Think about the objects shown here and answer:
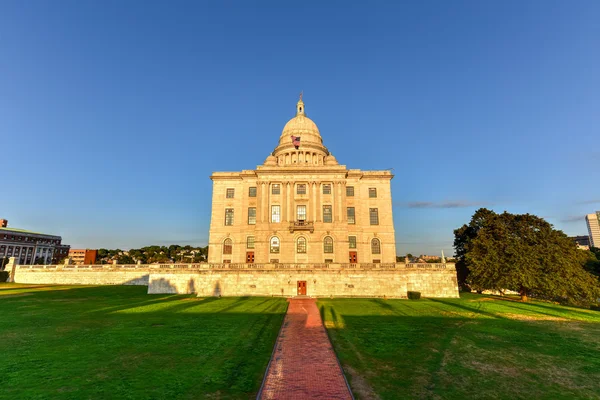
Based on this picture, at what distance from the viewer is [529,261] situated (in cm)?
3344

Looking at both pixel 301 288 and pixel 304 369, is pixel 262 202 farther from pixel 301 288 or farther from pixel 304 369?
pixel 304 369

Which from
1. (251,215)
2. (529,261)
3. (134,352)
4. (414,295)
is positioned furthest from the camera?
(251,215)

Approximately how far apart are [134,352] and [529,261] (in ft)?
130

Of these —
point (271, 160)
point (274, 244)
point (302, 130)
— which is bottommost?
point (274, 244)

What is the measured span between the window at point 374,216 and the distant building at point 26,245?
106409 mm

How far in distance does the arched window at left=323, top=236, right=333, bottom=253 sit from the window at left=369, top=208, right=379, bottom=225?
8.66 metres

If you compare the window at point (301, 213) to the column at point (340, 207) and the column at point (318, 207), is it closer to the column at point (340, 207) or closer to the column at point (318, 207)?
the column at point (318, 207)

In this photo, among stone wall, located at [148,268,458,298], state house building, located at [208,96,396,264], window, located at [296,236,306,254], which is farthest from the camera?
window, located at [296,236,306,254]

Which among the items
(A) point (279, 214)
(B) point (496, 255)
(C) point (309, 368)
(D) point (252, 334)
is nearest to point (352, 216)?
(A) point (279, 214)

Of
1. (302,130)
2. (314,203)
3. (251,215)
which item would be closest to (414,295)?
(314,203)

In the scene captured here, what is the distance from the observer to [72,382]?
34.6 ft

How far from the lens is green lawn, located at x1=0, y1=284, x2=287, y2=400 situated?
33.2ft

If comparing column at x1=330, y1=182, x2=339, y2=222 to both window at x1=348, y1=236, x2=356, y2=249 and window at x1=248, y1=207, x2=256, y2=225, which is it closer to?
window at x1=348, y1=236, x2=356, y2=249

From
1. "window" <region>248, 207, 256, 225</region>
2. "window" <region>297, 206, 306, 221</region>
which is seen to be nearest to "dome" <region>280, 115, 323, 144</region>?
"window" <region>297, 206, 306, 221</region>
